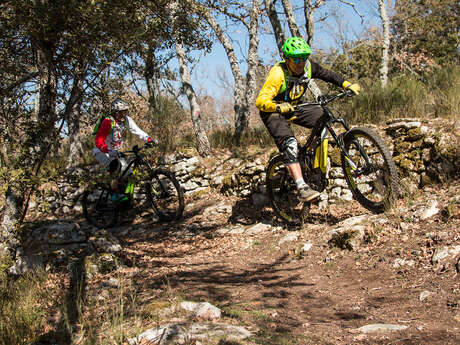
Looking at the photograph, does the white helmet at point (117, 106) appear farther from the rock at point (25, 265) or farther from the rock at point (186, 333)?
the rock at point (186, 333)

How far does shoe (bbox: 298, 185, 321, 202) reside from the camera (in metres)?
4.64

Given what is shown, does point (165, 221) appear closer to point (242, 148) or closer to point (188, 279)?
point (242, 148)

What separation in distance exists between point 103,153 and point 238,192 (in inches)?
109

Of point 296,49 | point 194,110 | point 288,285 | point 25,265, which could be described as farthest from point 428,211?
point 194,110

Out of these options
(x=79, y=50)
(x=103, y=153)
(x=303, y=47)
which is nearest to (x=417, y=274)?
(x=303, y=47)

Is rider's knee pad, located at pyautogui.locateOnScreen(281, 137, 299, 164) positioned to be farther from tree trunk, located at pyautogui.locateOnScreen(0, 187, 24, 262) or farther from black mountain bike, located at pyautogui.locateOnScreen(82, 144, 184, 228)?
tree trunk, located at pyautogui.locateOnScreen(0, 187, 24, 262)

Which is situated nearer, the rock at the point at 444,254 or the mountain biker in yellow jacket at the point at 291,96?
the rock at the point at 444,254

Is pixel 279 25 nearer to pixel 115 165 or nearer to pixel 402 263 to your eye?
pixel 115 165

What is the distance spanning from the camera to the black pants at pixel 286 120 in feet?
16.1

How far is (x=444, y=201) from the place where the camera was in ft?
12.8

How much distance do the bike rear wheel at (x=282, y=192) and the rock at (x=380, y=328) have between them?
3.09m

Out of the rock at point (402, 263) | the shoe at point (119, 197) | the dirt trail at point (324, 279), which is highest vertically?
the shoe at point (119, 197)

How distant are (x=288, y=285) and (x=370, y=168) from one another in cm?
172

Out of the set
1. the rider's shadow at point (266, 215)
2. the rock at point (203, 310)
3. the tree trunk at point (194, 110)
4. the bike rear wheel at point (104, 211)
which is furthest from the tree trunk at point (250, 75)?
the rock at point (203, 310)
